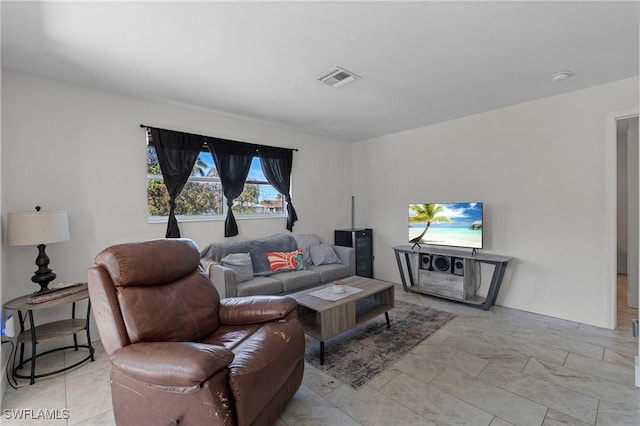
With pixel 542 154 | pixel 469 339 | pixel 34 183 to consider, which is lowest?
pixel 469 339

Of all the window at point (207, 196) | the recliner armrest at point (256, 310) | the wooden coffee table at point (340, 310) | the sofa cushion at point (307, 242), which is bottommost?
the wooden coffee table at point (340, 310)

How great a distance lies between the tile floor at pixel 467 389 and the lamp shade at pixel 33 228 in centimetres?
105

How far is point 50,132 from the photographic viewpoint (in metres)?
2.59

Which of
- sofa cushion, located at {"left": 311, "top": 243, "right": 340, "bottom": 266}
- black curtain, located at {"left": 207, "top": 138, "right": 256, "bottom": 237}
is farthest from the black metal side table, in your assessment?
sofa cushion, located at {"left": 311, "top": 243, "right": 340, "bottom": 266}

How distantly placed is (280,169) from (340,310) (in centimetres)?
243

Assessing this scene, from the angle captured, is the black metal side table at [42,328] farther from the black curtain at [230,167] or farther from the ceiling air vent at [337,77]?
the ceiling air vent at [337,77]

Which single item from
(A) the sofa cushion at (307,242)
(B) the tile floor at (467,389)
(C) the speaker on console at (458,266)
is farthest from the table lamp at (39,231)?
(C) the speaker on console at (458,266)

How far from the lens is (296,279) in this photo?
3.43 m

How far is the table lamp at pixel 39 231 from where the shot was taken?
2145 mm

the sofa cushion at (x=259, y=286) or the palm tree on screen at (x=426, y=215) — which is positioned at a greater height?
the palm tree on screen at (x=426, y=215)

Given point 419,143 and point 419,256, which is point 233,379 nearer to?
point 419,256

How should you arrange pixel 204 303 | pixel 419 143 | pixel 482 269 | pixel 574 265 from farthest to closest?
1. pixel 419 143
2. pixel 482 269
3. pixel 574 265
4. pixel 204 303

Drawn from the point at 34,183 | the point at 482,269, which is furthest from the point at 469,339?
the point at 34,183

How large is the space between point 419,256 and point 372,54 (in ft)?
8.98
